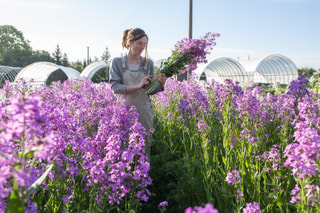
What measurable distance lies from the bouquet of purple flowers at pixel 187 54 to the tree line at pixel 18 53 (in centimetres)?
5143

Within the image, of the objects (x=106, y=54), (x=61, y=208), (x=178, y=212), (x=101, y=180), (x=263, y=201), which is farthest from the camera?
(x=106, y=54)

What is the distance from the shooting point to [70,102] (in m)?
3.30

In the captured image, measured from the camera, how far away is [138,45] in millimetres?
3051

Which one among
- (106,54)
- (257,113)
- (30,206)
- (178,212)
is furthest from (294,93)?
(106,54)

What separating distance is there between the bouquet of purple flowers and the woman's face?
402 millimetres

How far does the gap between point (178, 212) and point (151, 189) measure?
2.07 ft

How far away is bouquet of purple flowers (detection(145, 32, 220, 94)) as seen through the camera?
3.24m

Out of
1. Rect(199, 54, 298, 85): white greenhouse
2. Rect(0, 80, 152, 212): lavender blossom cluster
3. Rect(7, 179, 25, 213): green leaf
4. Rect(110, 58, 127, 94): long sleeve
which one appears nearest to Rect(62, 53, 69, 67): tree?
Rect(199, 54, 298, 85): white greenhouse

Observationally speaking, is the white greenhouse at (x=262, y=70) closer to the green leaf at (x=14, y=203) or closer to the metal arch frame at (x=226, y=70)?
the metal arch frame at (x=226, y=70)

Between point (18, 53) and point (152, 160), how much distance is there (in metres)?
59.2

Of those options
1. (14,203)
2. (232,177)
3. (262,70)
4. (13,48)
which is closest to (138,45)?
(232,177)

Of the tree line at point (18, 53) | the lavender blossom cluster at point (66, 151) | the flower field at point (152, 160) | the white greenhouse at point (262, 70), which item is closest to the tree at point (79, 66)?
the tree line at point (18, 53)

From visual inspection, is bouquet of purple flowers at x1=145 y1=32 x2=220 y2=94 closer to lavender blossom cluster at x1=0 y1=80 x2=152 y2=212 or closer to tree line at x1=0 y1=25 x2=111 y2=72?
lavender blossom cluster at x1=0 y1=80 x2=152 y2=212

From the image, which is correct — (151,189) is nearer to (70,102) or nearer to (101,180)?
(70,102)
